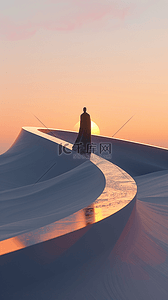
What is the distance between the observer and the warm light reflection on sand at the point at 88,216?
205 centimetres

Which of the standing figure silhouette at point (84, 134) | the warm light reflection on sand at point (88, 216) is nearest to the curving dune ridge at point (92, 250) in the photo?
the warm light reflection on sand at point (88, 216)

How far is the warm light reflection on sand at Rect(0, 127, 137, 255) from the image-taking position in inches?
80.9

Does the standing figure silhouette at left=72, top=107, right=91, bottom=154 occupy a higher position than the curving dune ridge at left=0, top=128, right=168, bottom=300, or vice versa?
the standing figure silhouette at left=72, top=107, right=91, bottom=154

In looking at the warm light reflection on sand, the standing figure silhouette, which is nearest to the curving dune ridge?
the warm light reflection on sand

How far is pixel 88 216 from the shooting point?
8.69 ft

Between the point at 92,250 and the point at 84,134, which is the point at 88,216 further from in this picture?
the point at 84,134

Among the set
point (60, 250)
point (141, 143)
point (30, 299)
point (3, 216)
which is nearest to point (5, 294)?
point (30, 299)

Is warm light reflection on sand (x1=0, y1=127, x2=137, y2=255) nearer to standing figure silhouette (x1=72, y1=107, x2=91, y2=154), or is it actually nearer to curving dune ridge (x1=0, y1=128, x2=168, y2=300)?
curving dune ridge (x1=0, y1=128, x2=168, y2=300)

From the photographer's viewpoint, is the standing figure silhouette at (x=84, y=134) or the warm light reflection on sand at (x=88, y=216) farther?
the standing figure silhouette at (x=84, y=134)

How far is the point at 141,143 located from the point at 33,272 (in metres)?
9.81

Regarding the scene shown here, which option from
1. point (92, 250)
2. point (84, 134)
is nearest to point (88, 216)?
point (92, 250)

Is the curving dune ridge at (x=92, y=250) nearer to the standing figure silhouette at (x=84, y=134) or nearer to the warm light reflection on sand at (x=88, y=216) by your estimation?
the warm light reflection on sand at (x=88, y=216)

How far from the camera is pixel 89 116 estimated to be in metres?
7.71

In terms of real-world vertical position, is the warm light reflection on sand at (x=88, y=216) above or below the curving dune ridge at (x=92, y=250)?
above
